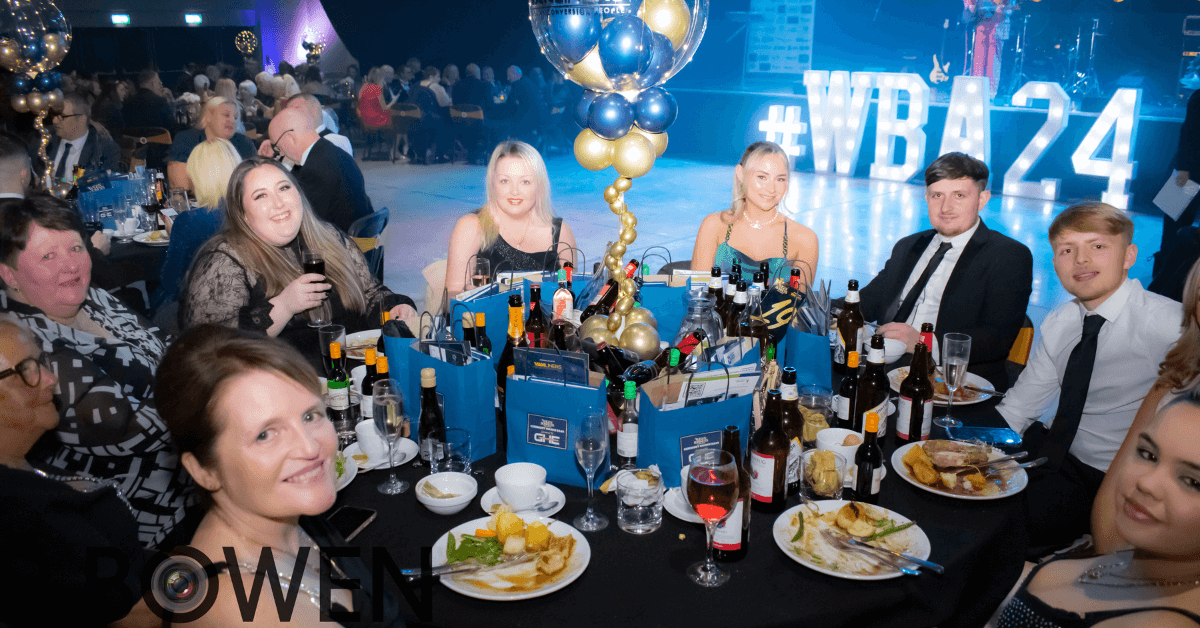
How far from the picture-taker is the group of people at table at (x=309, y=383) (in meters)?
1.25

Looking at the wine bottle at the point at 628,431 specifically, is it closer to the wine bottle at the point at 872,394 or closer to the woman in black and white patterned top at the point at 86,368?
the wine bottle at the point at 872,394

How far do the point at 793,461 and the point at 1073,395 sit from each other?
3.78 ft

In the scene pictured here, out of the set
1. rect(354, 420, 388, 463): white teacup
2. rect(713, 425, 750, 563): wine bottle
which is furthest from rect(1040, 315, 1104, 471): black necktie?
rect(354, 420, 388, 463): white teacup

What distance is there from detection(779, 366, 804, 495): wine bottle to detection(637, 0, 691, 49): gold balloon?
138 centimetres

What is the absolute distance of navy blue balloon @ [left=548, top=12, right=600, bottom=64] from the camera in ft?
7.46

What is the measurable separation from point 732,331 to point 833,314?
0.57 metres

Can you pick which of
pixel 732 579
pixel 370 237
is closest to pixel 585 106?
pixel 732 579

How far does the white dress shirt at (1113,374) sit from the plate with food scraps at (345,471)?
1.79 m

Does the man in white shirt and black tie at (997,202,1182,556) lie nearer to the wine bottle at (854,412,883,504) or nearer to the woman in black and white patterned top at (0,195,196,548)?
the wine bottle at (854,412,883,504)

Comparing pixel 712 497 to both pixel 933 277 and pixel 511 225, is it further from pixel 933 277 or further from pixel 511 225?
pixel 511 225

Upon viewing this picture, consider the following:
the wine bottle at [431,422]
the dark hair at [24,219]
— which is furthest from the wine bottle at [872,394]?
the dark hair at [24,219]

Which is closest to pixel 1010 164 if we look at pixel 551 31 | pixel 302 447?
pixel 551 31

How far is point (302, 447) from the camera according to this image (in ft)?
4.25

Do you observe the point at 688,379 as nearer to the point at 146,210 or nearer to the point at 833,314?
the point at 833,314
